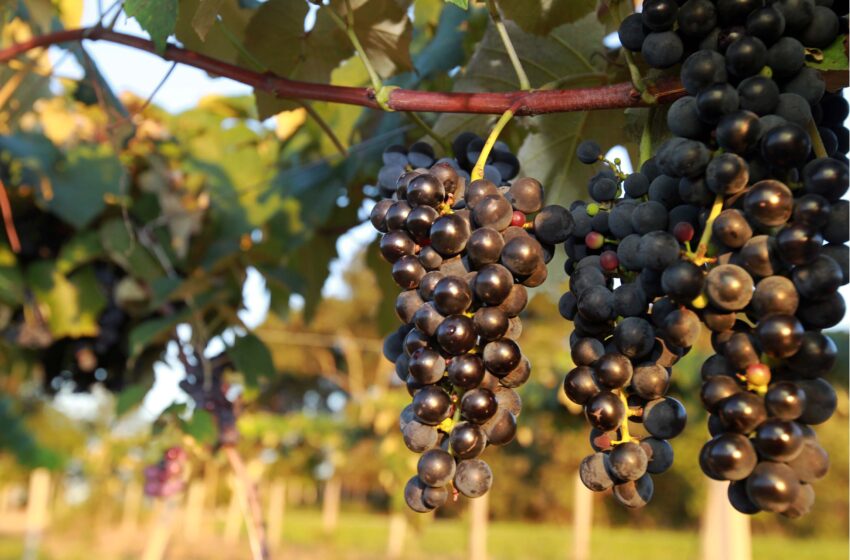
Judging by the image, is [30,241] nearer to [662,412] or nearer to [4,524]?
[662,412]

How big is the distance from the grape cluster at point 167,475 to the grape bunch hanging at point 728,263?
174 centimetres

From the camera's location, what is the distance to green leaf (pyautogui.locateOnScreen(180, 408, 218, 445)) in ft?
6.24

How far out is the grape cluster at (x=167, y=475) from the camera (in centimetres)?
226

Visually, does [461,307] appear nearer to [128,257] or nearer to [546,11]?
[546,11]

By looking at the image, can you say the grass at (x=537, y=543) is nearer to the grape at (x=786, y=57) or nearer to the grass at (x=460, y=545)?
the grass at (x=460, y=545)

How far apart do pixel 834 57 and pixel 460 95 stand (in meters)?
0.37

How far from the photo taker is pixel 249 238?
7.87 feet

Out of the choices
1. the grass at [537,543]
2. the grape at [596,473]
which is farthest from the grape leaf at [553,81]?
the grass at [537,543]

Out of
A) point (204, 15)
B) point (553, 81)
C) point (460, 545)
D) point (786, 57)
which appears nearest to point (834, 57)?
point (786, 57)

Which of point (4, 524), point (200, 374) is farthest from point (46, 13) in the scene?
point (4, 524)

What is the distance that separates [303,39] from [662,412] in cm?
89

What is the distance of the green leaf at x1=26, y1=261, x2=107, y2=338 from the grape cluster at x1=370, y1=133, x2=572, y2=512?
1958 millimetres

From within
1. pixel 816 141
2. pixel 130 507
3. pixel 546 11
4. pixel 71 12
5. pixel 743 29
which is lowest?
pixel 130 507

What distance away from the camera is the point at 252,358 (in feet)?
6.79
